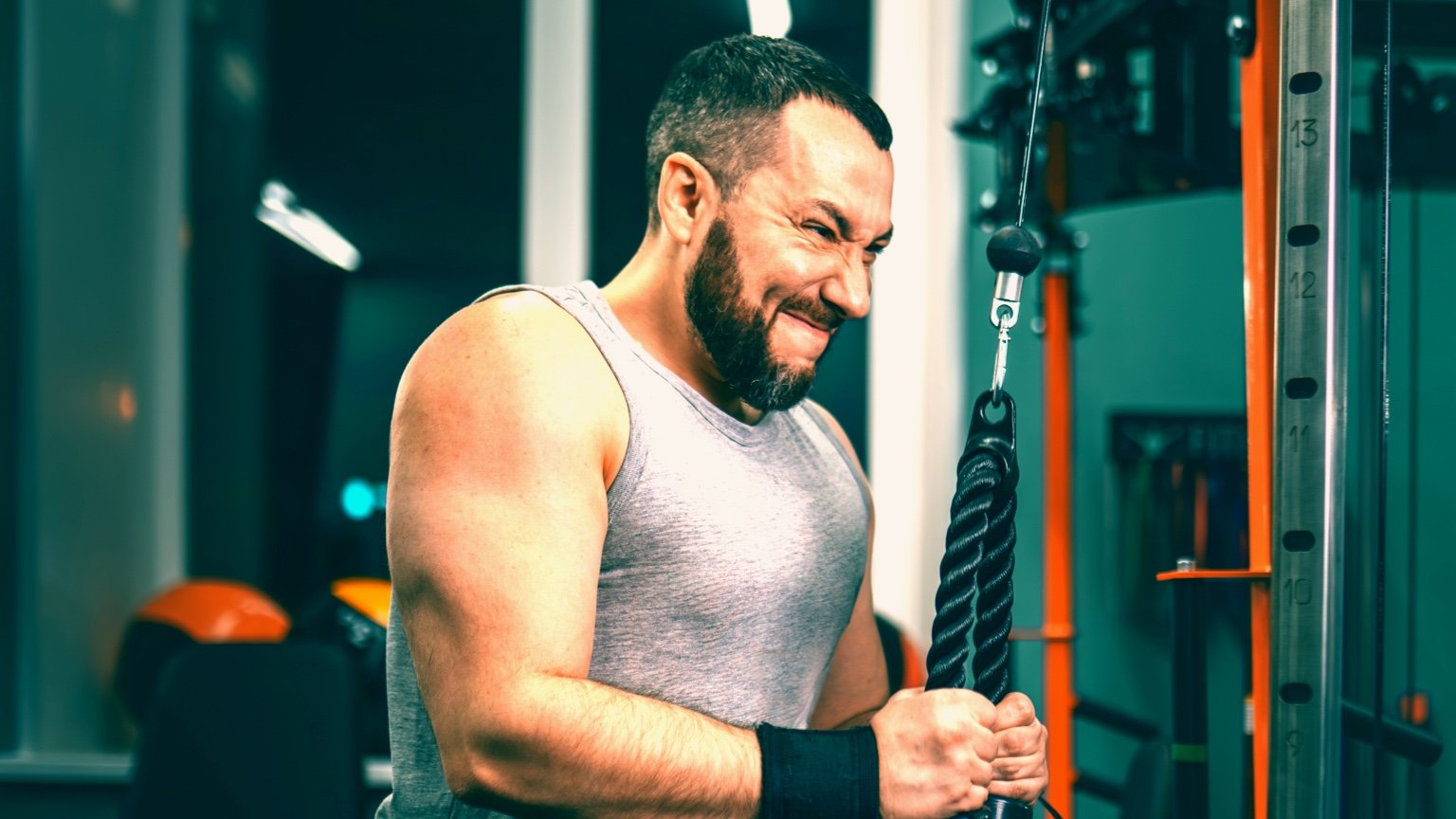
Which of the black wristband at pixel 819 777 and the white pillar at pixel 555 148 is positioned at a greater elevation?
the white pillar at pixel 555 148

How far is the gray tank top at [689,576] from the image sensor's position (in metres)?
1.03

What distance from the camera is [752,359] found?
3.70 feet

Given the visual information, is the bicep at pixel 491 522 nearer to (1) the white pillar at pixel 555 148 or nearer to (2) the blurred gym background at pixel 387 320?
(2) the blurred gym background at pixel 387 320

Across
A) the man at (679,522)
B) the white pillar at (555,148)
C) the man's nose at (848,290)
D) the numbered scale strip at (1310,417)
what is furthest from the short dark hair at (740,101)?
the white pillar at (555,148)

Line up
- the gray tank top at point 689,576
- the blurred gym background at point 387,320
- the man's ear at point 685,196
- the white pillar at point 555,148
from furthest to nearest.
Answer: the white pillar at point 555,148
the blurred gym background at point 387,320
the man's ear at point 685,196
the gray tank top at point 689,576

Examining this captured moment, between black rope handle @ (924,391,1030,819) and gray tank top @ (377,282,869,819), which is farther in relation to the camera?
gray tank top @ (377,282,869,819)

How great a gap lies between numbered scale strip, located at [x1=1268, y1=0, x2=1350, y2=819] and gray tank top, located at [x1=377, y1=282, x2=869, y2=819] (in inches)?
17.6

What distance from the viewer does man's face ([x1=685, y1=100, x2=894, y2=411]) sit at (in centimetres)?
110

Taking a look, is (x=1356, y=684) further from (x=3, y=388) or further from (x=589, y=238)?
(x=3, y=388)

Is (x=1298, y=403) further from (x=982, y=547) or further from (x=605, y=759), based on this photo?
(x=605, y=759)

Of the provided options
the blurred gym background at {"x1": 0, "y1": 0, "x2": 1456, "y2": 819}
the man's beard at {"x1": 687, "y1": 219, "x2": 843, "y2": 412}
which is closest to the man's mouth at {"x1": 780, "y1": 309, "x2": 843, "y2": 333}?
the man's beard at {"x1": 687, "y1": 219, "x2": 843, "y2": 412}

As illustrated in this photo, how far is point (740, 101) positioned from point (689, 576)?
1.55ft

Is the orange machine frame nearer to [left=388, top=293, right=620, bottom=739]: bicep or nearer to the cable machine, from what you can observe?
the cable machine

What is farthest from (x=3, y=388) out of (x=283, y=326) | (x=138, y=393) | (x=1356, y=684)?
(x=1356, y=684)
